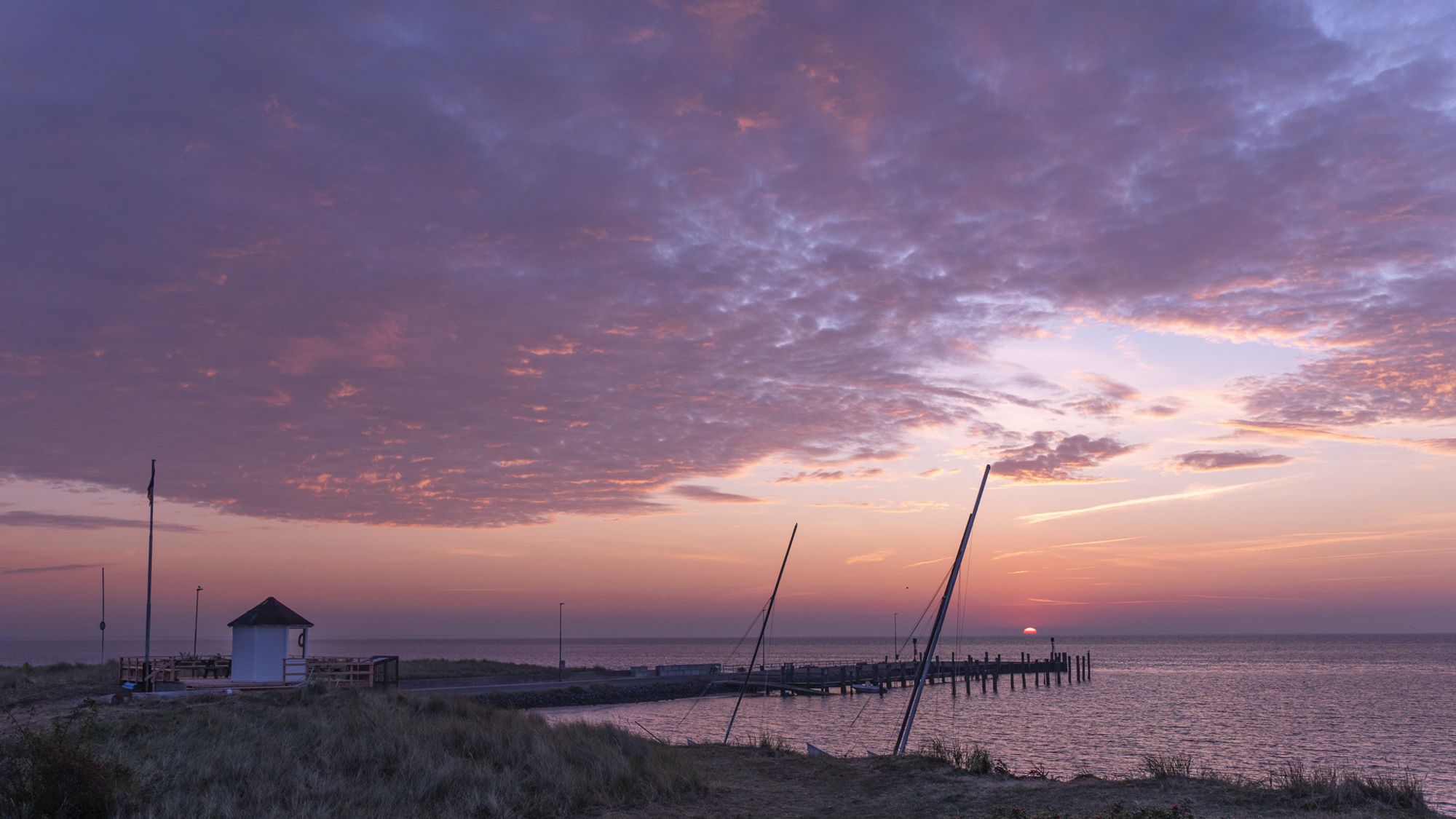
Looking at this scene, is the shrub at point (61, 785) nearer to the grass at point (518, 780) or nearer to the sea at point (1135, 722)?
the grass at point (518, 780)

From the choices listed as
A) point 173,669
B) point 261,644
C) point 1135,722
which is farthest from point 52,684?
point 1135,722

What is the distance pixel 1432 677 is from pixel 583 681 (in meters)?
88.3

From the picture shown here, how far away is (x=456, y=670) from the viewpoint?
71.7 meters

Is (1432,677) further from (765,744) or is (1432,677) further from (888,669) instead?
(765,744)

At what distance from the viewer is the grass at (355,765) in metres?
15.1

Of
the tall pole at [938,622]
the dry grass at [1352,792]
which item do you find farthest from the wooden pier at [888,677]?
A: the dry grass at [1352,792]

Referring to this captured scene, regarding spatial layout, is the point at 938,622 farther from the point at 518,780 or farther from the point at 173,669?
the point at 173,669

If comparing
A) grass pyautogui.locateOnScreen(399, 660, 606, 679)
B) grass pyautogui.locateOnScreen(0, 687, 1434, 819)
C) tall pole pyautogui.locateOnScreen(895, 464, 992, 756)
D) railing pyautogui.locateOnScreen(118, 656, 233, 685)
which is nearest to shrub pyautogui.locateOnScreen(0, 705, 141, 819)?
grass pyautogui.locateOnScreen(0, 687, 1434, 819)

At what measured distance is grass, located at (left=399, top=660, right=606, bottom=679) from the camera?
6231 cm

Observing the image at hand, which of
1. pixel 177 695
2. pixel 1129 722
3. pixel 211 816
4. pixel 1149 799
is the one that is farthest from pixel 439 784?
pixel 1129 722

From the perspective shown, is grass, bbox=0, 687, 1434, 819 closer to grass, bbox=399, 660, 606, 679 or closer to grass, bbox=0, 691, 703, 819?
grass, bbox=0, 691, 703, 819

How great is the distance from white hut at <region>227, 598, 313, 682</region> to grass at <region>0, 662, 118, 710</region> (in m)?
4.20

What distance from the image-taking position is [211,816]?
14570mm

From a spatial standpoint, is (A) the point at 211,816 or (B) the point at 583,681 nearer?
(A) the point at 211,816
